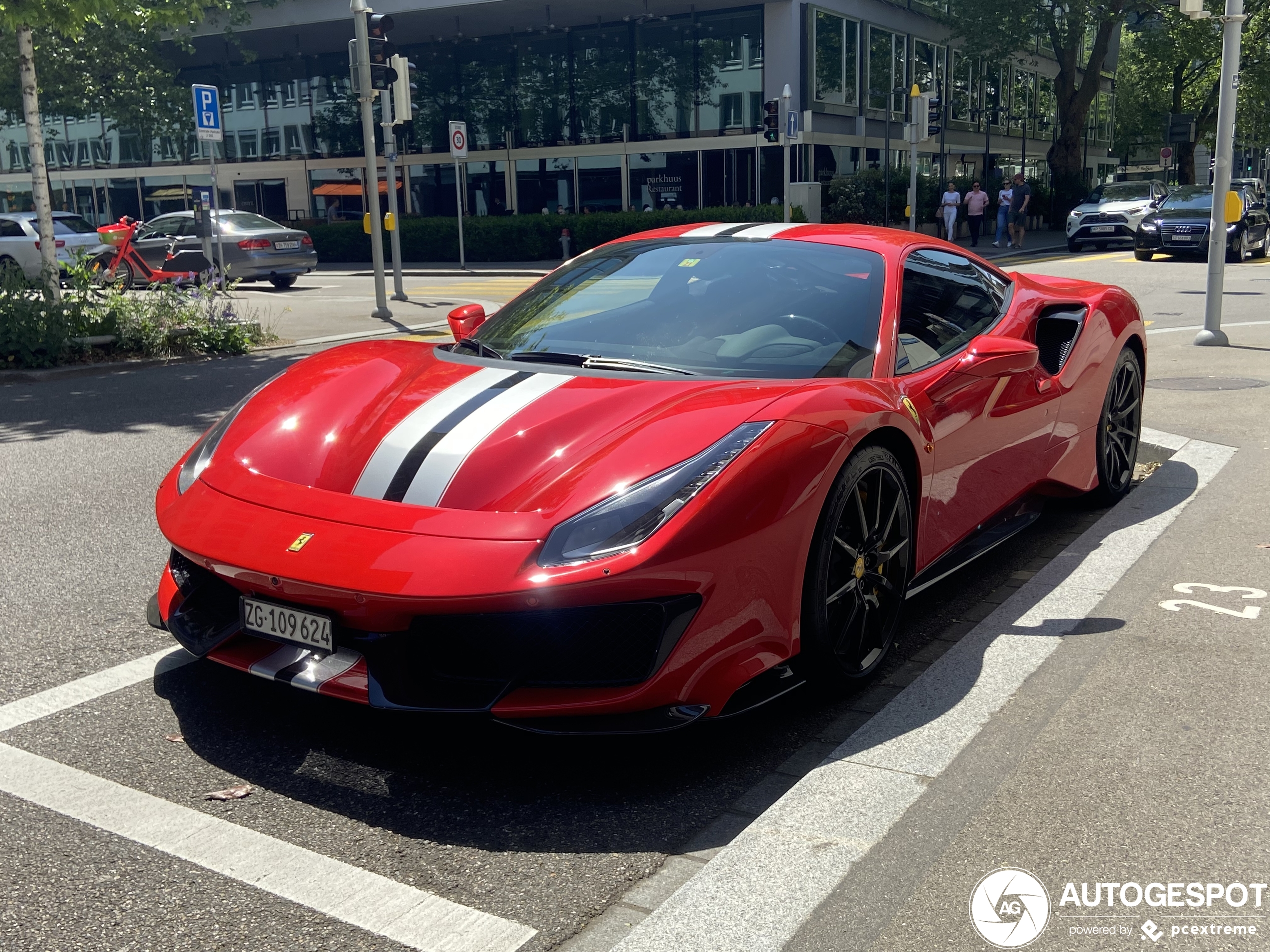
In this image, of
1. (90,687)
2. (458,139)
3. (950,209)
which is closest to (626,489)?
(90,687)

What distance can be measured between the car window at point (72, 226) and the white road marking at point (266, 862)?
24197 millimetres

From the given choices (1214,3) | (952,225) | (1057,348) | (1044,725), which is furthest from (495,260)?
(1044,725)

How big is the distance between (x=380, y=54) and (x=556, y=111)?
68.9ft

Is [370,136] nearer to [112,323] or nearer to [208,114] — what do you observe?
[208,114]

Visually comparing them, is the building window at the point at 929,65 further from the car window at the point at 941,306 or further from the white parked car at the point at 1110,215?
the car window at the point at 941,306

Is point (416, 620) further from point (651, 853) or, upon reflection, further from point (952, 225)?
point (952, 225)

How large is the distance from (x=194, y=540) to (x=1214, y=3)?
42838mm

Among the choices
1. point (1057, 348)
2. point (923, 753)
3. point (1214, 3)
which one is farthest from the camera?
point (1214, 3)

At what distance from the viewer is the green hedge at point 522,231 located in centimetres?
3138

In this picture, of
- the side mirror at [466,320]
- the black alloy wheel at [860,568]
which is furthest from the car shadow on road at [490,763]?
the side mirror at [466,320]

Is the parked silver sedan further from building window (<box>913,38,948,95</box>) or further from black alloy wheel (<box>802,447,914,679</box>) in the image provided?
building window (<box>913,38,948,95</box>)

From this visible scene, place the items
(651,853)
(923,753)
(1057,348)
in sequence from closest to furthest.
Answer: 1. (651,853)
2. (923,753)
3. (1057,348)

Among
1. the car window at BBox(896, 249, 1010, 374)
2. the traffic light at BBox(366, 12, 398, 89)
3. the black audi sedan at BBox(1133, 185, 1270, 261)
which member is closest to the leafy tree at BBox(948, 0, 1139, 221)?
the black audi sedan at BBox(1133, 185, 1270, 261)

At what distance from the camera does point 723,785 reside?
3.13 meters
